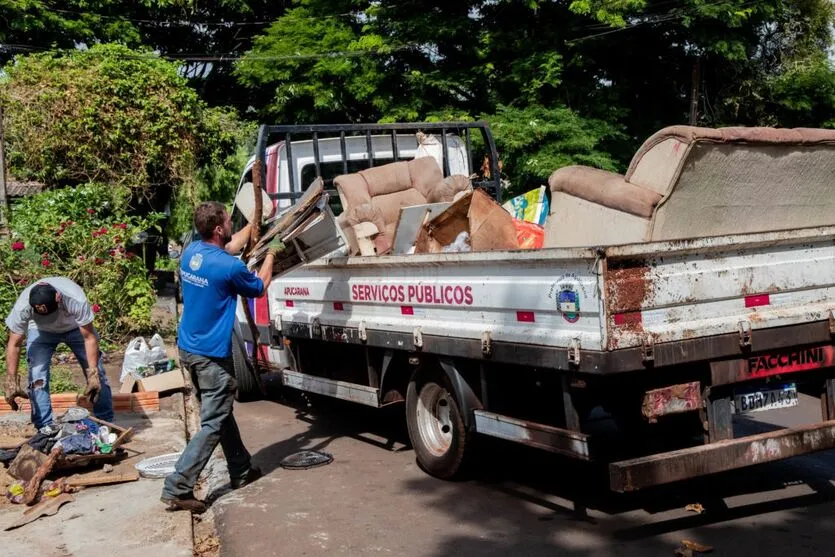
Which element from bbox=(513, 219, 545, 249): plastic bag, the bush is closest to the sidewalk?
bbox=(513, 219, 545, 249): plastic bag

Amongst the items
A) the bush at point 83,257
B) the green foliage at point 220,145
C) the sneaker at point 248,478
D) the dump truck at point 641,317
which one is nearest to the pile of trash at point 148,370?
the bush at point 83,257

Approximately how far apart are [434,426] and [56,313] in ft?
9.83

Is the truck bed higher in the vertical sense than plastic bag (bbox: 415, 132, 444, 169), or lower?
lower

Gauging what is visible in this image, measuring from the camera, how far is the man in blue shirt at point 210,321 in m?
5.76

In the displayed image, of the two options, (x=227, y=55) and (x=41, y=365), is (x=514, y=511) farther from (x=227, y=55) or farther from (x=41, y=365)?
(x=227, y=55)

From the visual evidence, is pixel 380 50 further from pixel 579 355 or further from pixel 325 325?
pixel 579 355

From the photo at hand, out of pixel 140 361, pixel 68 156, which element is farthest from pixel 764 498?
pixel 68 156

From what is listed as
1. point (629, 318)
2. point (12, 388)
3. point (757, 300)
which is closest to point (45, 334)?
point (12, 388)

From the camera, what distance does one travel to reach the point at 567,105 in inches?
712

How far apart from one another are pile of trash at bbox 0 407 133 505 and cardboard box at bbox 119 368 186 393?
246 centimetres

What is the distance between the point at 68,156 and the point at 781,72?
14673mm

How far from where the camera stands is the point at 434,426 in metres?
6.25

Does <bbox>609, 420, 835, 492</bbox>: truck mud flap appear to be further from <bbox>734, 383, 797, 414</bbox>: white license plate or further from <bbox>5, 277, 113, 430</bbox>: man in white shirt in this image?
<bbox>5, 277, 113, 430</bbox>: man in white shirt

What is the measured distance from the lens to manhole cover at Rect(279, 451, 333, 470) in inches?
263
